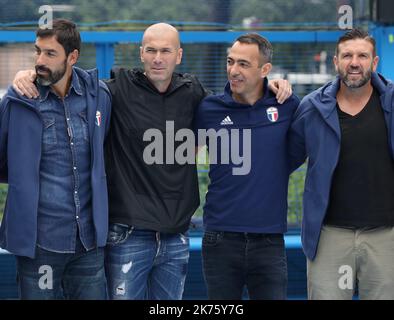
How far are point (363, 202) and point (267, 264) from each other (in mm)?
546

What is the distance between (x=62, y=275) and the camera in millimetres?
3947

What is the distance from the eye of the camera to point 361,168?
Result: 3938mm

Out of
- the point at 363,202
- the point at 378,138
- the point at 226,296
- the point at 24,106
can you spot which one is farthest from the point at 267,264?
the point at 24,106

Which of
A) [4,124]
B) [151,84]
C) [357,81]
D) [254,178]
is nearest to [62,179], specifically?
[4,124]

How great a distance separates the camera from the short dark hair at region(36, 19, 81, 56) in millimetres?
3908

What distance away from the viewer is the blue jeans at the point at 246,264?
4.06 meters

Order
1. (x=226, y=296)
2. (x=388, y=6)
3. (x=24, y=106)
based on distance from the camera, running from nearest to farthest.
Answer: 1. (x=24, y=106)
2. (x=226, y=296)
3. (x=388, y=6)

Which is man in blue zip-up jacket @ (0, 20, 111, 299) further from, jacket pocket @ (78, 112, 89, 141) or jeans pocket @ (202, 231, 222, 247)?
jeans pocket @ (202, 231, 222, 247)

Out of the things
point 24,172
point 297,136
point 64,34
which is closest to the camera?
point 24,172

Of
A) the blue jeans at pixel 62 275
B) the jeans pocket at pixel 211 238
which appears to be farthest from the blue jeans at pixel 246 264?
the blue jeans at pixel 62 275

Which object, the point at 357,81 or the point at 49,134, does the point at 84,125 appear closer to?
the point at 49,134

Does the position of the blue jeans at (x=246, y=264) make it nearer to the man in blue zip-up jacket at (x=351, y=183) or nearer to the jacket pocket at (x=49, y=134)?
the man in blue zip-up jacket at (x=351, y=183)

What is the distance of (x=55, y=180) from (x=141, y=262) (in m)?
0.57
